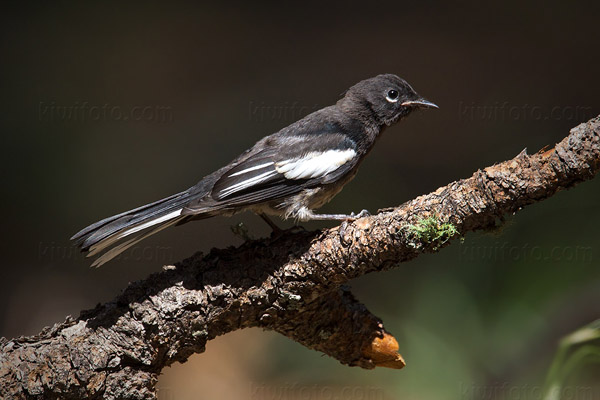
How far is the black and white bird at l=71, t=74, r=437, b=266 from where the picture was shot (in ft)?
10.2

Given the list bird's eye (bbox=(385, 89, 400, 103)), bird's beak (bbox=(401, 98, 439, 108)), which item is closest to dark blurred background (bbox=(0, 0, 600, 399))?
bird's beak (bbox=(401, 98, 439, 108))

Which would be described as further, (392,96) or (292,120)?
(292,120)

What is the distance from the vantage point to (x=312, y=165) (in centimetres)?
344

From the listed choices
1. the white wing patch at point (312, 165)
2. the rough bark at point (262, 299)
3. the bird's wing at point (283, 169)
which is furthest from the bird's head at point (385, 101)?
the rough bark at point (262, 299)

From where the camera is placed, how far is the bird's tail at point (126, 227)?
3002 millimetres

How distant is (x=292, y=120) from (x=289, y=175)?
2.94m

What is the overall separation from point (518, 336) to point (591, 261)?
0.81 metres

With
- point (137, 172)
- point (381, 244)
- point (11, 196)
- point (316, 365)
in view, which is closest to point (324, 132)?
point (381, 244)

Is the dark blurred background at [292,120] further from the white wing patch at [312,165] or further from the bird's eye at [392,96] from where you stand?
the white wing patch at [312,165]

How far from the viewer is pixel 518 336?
4309 millimetres

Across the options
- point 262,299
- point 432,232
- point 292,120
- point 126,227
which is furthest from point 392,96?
point 292,120

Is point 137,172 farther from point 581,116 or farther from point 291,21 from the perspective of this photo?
point 581,116

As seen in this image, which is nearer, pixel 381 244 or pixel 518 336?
pixel 381 244

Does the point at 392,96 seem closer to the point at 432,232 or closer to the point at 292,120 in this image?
the point at 432,232
